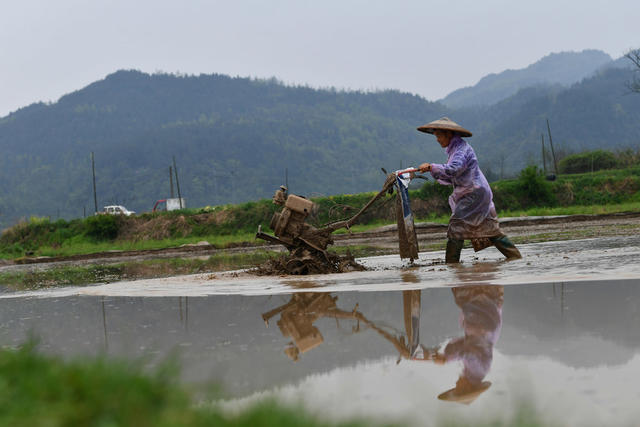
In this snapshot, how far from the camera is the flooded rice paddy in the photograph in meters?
2.76

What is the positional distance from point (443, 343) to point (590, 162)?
1703 inches

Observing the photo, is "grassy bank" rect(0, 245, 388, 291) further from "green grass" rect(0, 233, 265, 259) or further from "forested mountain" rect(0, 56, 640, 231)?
"forested mountain" rect(0, 56, 640, 231)

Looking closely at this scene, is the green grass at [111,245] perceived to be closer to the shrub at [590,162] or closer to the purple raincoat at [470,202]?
the purple raincoat at [470,202]

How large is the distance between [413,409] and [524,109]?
174 meters

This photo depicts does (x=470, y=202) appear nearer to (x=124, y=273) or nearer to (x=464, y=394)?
(x=464, y=394)

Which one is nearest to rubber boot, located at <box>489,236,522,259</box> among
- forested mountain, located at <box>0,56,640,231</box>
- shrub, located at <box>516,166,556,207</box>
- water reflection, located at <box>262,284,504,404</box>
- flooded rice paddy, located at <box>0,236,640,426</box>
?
flooded rice paddy, located at <box>0,236,640,426</box>

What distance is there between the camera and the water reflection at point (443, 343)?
10.5 feet

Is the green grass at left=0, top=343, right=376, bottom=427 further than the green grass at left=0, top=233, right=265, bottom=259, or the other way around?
the green grass at left=0, top=233, right=265, bottom=259

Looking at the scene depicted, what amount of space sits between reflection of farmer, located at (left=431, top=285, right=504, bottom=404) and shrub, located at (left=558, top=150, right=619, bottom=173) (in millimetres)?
39862

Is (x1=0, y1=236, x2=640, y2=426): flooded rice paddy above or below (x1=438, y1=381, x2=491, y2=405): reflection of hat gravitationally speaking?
below

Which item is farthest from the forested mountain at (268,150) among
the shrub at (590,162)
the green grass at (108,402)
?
the green grass at (108,402)

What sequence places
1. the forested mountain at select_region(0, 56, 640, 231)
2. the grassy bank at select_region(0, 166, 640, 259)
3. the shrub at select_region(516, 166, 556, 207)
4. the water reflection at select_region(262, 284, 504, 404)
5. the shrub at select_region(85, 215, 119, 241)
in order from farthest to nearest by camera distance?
the forested mountain at select_region(0, 56, 640, 231)
the shrub at select_region(85, 215, 119, 241)
the shrub at select_region(516, 166, 556, 207)
the grassy bank at select_region(0, 166, 640, 259)
the water reflection at select_region(262, 284, 504, 404)

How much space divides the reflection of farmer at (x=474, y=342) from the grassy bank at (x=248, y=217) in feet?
74.0

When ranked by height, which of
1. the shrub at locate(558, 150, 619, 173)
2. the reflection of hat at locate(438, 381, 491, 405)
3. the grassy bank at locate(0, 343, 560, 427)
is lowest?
the reflection of hat at locate(438, 381, 491, 405)
